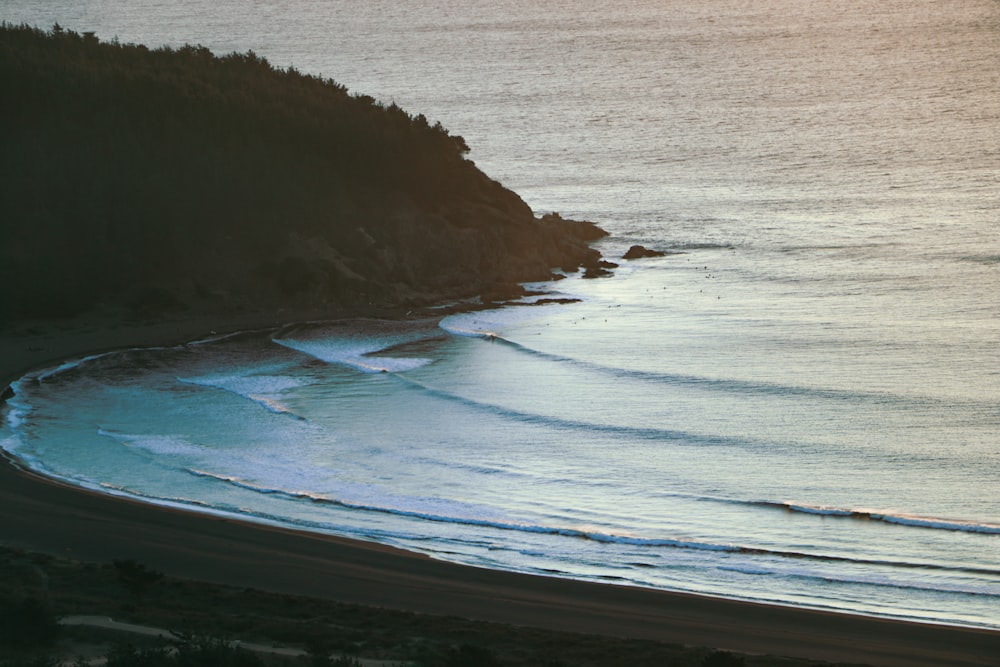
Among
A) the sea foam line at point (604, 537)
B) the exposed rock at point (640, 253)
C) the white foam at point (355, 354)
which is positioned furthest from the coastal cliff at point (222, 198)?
the sea foam line at point (604, 537)

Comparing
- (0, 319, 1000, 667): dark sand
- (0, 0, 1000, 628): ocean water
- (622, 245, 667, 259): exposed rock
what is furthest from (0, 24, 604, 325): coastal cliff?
(0, 319, 1000, 667): dark sand

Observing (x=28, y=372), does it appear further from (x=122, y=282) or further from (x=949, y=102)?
(x=949, y=102)

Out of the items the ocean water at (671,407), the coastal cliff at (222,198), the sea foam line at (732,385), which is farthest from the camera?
the coastal cliff at (222,198)

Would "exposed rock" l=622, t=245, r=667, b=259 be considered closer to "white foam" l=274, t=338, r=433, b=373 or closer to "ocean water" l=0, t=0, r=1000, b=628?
"ocean water" l=0, t=0, r=1000, b=628

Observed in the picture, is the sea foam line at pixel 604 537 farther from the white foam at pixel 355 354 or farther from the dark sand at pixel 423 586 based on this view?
the white foam at pixel 355 354

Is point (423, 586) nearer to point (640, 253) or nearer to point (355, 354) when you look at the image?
point (355, 354)

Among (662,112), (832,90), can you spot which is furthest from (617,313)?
(832,90)
